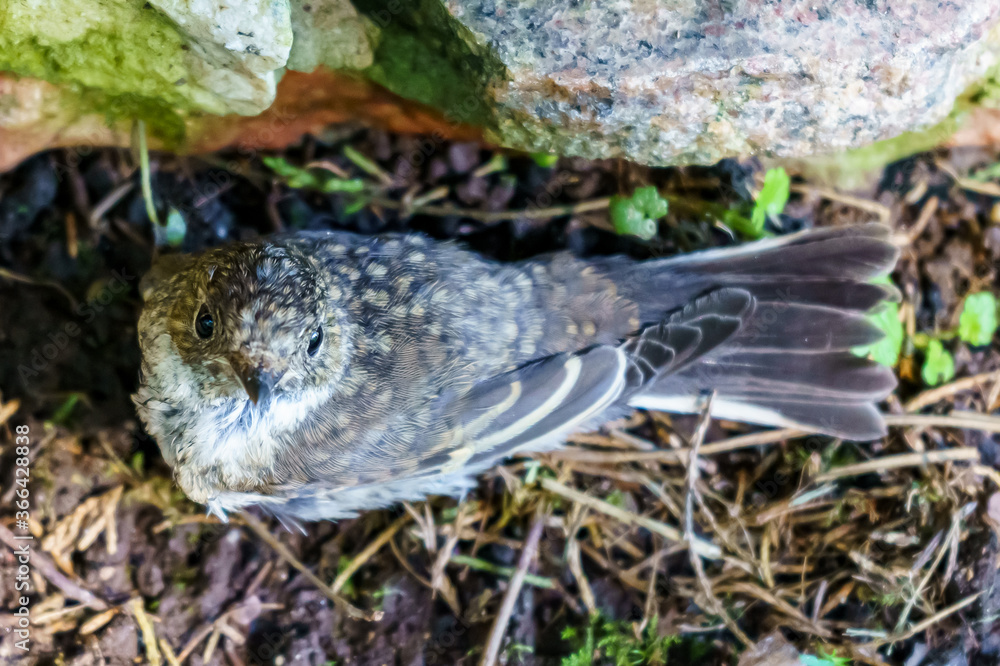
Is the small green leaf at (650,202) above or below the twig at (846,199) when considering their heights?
above

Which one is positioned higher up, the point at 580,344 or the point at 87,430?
the point at 580,344

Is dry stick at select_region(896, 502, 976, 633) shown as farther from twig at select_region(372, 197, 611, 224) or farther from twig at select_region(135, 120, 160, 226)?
twig at select_region(135, 120, 160, 226)

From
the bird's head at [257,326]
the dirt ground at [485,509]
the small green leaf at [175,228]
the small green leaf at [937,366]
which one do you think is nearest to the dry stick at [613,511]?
the dirt ground at [485,509]

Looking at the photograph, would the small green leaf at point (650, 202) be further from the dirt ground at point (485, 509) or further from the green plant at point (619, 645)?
the green plant at point (619, 645)

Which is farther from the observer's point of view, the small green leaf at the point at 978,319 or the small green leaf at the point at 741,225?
the small green leaf at the point at 978,319

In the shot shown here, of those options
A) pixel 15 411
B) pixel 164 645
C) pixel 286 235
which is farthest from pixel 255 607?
pixel 286 235

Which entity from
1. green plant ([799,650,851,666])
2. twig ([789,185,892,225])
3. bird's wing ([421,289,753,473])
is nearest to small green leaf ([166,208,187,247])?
bird's wing ([421,289,753,473])

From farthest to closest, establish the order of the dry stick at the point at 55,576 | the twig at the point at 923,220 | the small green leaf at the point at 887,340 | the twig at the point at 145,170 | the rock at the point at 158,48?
the twig at the point at 923,220, the small green leaf at the point at 887,340, the twig at the point at 145,170, the dry stick at the point at 55,576, the rock at the point at 158,48

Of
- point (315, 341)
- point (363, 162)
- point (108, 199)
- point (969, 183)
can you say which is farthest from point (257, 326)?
point (969, 183)

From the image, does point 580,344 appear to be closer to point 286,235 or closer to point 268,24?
point 286,235
